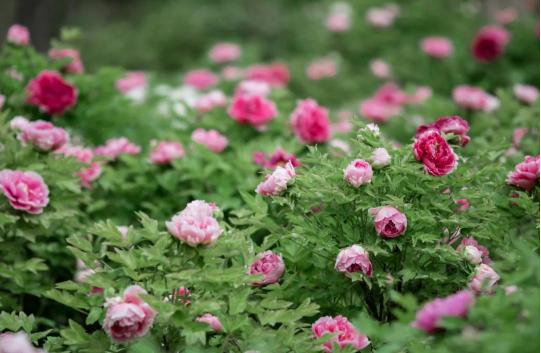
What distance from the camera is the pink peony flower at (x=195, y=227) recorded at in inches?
73.8

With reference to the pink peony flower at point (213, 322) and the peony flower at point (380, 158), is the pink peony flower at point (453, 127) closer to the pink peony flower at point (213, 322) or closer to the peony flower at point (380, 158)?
the peony flower at point (380, 158)

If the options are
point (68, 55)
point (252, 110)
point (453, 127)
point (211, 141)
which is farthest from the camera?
point (68, 55)

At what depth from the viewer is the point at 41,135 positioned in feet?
9.22

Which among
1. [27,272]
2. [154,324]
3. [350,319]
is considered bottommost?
[27,272]

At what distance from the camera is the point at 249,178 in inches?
124

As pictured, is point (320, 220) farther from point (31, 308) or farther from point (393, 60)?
point (393, 60)

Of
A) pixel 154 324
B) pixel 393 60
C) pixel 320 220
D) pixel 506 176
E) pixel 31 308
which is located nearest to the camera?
pixel 154 324

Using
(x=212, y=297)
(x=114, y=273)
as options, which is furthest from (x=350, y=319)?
(x=114, y=273)

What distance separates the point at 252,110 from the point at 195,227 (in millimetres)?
1739

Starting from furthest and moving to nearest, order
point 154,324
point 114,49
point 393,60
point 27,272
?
point 114,49
point 393,60
point 27,272
point 154,324

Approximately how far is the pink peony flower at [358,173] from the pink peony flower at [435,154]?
0.56 ft

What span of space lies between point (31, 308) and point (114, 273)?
1.16 metres

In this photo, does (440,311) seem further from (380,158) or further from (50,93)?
(50,93)

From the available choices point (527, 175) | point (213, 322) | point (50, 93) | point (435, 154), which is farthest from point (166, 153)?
point (527, 175)
